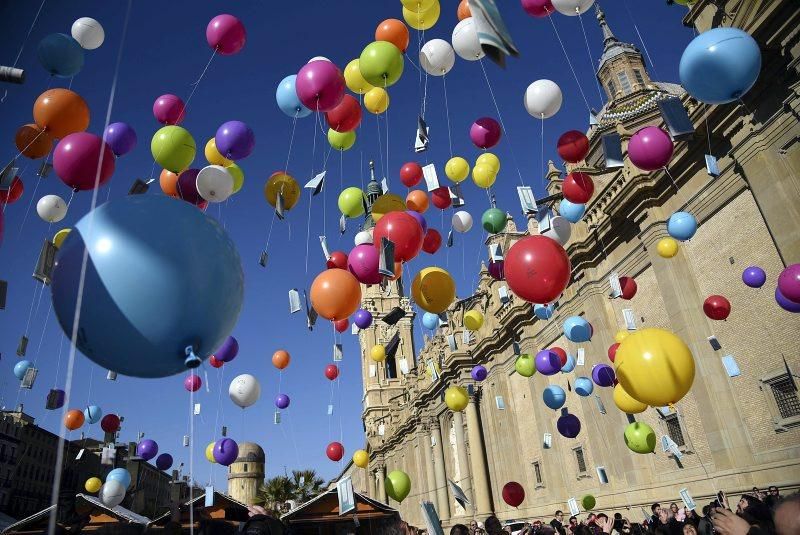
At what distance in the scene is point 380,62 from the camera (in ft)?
26.4

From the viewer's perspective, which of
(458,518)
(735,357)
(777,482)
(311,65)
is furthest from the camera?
(458,518)

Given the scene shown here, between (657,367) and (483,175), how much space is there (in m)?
5.64

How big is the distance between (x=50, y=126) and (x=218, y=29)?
3085mm

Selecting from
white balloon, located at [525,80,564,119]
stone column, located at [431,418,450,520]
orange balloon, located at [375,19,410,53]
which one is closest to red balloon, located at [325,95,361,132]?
orange balloon, located at [375,19,410,53]

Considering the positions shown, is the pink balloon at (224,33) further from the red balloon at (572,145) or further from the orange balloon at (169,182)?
the red balloon at (572,145)

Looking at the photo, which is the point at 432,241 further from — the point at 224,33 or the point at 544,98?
the point at 224,33

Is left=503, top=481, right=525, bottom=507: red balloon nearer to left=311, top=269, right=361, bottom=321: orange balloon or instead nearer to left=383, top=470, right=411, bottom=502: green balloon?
left=383, top=470, right=411, bottom=502: green balloon

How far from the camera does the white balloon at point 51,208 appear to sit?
8.92 meters

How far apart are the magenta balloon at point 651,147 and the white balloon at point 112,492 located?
14.3 m

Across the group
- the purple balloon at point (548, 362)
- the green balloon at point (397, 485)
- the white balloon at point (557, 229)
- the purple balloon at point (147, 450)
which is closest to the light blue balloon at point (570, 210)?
the white balloon at point (557, 229)

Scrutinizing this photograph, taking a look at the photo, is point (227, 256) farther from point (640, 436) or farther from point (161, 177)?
point (640, 436)

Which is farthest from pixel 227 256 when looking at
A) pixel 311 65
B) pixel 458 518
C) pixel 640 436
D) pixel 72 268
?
pixel 458 518

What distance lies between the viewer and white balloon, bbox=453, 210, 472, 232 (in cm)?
1178

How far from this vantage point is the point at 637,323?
1464cm
